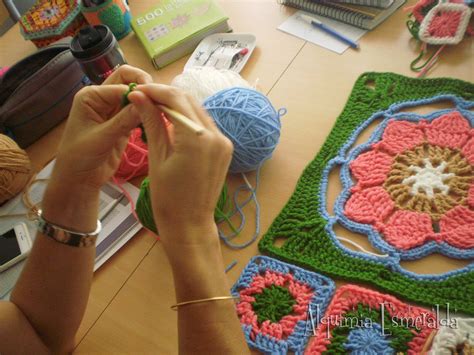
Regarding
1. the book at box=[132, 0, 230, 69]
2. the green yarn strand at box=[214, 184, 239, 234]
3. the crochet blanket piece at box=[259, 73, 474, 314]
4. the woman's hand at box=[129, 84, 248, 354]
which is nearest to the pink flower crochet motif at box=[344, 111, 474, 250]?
the crochet blanket piece at box=[259, 73, 474, 314]

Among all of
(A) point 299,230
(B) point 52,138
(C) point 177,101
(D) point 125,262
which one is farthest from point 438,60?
(B) point 52,138

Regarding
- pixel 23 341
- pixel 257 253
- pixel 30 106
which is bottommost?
pixel 257 253

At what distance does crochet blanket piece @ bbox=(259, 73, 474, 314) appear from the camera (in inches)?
24.4

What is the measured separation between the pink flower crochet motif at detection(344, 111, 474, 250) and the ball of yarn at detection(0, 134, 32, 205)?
0.71 metres

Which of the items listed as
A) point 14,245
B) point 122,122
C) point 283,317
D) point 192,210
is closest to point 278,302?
point 283,317

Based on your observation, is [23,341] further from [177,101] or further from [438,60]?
[438,60]

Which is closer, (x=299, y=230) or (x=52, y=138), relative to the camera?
(x=299, y=230)

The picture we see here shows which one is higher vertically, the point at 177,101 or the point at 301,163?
the point at 177,101

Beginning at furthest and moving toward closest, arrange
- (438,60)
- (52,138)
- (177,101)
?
(52,138) < (438,60) < (177,101)

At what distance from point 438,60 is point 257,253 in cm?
59

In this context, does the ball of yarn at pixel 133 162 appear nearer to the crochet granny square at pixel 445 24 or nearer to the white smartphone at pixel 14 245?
the white smartphone at pixel 14 245

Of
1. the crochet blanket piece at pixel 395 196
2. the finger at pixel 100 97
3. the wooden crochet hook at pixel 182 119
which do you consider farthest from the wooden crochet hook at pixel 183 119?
the crochet blanket piece at pixel 395 196

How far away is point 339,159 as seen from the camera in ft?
2.50

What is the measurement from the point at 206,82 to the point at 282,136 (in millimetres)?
197
